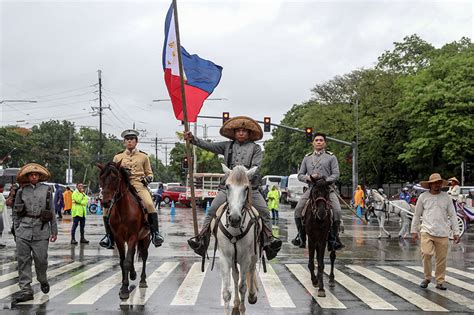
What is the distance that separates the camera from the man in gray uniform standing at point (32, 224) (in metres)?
9.79

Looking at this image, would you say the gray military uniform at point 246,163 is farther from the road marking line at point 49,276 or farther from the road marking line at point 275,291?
the road marking line at point 49,276

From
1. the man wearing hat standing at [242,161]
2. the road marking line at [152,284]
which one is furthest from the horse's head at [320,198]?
the road marking line at [152,284]

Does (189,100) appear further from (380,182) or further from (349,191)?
(349,191)

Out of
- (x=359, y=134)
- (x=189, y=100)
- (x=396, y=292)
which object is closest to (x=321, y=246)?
(x=396, y=292)

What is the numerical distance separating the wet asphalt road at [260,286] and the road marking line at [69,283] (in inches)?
0.6

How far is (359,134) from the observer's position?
51688mm

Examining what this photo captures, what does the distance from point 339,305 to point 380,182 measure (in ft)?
151

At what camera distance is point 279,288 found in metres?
10.8

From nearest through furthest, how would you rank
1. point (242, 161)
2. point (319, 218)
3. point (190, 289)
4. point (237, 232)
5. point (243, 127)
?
point (237, 232) → point (242, 161) → point (243, 127) → point (319, 218) → point (190, 289)

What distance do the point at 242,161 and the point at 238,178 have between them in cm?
126

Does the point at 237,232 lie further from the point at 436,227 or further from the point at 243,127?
the point at 436,227

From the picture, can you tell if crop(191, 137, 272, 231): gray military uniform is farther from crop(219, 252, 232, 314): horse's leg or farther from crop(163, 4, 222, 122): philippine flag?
crop(163, 4, 222, 122): philippine flag

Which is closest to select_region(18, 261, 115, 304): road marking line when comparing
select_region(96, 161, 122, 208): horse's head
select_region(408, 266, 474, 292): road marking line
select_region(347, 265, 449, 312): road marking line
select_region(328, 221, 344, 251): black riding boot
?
select_region(96, 161, 122, 208): horse's head

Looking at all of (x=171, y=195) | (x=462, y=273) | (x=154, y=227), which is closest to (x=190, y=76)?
(x=154, y=227)
